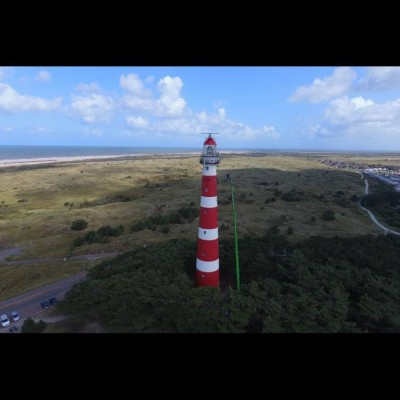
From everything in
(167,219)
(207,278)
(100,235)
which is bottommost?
(100,235)

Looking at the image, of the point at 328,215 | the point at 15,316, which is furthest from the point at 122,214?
the point at 328,215

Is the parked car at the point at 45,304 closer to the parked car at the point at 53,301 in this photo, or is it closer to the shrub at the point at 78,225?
the parked car at the point at 53,301

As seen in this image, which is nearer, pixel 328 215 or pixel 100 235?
pixel 100 235

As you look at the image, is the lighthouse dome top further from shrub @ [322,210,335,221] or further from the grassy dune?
shrub @ [322,210,335,221]

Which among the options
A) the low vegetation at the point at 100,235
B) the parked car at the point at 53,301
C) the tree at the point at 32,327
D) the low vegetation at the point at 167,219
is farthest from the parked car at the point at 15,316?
the low vegetation at the point at 167,219

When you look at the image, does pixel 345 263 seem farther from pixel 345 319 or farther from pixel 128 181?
pixel 128 181

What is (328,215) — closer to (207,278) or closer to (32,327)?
(207,278)
